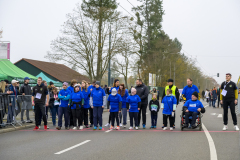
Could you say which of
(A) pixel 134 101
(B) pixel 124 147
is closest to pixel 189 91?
(A) pixel 134 101

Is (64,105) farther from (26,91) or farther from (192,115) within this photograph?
(192,115)

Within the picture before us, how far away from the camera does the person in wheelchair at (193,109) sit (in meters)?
11.7

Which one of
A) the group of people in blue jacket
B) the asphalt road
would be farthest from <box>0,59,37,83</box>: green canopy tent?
the asphalt road

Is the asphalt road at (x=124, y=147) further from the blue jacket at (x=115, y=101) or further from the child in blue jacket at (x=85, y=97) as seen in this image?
the child in blue jacket at (x=85, y=97)

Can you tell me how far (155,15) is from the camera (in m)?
53.3

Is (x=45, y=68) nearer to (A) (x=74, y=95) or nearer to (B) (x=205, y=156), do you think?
(A) (x=74, y=95)

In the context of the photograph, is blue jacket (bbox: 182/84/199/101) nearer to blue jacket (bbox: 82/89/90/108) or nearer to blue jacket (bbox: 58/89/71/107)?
blue jacket (bbox: 82/89/90/108)

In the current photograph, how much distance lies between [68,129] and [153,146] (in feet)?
18.3

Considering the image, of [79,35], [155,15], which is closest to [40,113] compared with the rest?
[79,35]

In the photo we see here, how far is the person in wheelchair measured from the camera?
11734 mm

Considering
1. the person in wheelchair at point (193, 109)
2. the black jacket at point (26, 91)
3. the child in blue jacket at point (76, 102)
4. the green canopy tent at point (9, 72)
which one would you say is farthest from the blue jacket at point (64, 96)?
the green canopy tent at point (9, 72)

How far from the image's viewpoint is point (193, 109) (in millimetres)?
11914

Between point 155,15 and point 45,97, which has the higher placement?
point 155,15

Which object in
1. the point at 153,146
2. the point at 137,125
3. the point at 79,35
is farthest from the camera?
the point at 79,35
